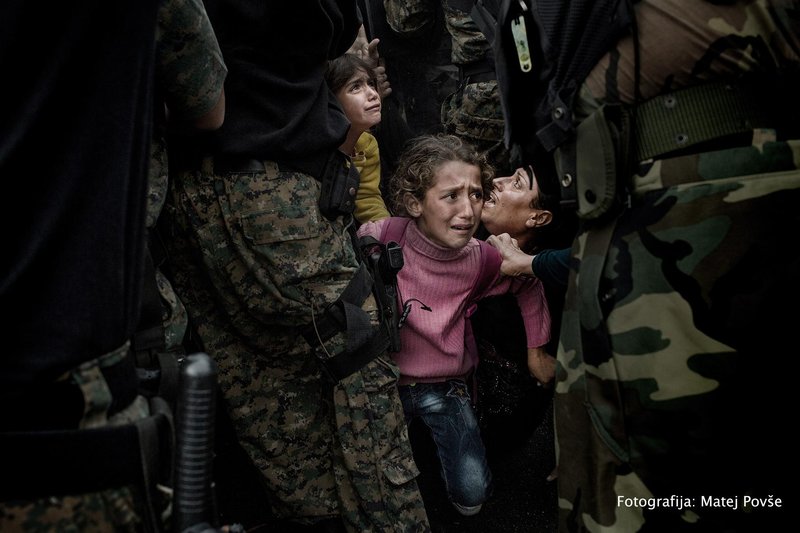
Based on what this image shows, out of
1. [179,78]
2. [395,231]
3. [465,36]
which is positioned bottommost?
[395,231]

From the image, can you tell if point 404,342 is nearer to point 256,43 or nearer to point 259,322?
point 259,322

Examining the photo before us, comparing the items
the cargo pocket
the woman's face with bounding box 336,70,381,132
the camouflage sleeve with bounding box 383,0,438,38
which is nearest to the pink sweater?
the woman's face with bounding box 336,70,381,132

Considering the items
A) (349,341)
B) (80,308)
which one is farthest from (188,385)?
(349,341)

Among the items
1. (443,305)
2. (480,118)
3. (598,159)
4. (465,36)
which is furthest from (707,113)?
(465,36)

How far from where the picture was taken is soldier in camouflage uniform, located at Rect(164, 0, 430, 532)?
1601mm

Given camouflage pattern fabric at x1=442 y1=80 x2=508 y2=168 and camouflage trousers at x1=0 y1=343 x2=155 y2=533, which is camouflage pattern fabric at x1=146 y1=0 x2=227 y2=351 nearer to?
camouflage trousers at x1=0 y1=343 x2=155 y2=533

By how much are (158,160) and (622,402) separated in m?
1.22

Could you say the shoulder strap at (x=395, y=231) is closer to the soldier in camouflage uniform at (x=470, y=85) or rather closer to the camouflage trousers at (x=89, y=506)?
the soldier in camouflage uniform at (x=470, y=85)

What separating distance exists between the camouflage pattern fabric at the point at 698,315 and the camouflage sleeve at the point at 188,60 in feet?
2.75

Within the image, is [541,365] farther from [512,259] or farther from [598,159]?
[598,159]

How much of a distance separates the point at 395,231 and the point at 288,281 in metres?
0.74

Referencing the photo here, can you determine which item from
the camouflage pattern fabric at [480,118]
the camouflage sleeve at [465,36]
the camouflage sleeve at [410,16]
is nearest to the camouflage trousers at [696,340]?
the camouflage pattern fabric at [480,118]

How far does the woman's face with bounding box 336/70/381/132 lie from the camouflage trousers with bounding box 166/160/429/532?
1.90 feet

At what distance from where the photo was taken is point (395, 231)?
7.55 feet
